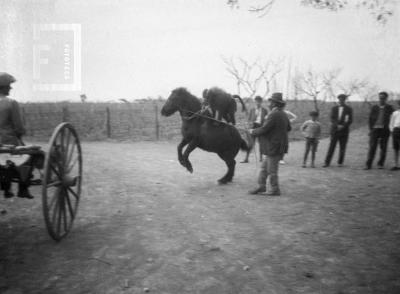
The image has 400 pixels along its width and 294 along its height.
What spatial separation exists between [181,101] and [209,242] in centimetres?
454

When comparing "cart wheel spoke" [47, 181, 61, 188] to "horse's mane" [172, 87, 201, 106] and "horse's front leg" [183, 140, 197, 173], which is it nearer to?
"horse's front leg" [183, 140, 197, 173]

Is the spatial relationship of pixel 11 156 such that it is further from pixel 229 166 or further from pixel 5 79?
pixel 229 166

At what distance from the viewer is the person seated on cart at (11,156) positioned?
4.08 m

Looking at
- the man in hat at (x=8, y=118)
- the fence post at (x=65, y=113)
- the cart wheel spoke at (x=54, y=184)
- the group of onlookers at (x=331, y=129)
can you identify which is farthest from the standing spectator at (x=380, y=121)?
the fence post at (x=65, y=113)

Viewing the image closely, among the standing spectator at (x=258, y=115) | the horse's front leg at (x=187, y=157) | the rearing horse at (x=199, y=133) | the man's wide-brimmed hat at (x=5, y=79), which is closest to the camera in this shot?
the man's wide-brimmed hat at (x=5, y=79)

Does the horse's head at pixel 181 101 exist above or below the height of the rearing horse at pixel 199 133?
above

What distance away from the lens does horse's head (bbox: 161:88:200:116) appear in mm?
8352

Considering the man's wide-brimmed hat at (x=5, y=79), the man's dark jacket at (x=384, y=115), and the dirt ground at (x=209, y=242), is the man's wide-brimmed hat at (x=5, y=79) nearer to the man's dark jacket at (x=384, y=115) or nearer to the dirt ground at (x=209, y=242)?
the dirt ground at (x=209, y=242)

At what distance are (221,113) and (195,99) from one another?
95cm

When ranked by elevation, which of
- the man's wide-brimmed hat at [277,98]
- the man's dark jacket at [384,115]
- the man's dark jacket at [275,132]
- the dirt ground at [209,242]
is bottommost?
the dirt ground at [209,242]

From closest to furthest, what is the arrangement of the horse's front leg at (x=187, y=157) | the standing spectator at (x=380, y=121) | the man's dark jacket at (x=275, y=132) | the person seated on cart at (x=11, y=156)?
the person seated on cart at (x=11, y=156) < the man's dark jacket at (x=275, y=132) < the horse's front leg at (x=187, y=157) < the standing spectator at (x=380, y=121)

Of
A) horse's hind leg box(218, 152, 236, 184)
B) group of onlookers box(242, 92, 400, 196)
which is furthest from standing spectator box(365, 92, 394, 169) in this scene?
horse's hind leg box(218, 152, 236, 184)

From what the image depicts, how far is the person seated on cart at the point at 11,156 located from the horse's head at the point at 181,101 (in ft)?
12.8

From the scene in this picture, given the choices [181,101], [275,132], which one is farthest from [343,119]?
[181,101]
